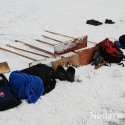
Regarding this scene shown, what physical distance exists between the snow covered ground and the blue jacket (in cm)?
14

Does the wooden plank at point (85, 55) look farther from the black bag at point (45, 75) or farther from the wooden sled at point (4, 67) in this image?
the wooden sled at point (4, 67)

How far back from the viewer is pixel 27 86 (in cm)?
539

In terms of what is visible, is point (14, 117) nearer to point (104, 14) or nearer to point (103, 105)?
point (103, 105)

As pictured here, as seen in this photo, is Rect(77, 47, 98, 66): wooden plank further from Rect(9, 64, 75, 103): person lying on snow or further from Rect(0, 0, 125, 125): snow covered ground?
Rect(9, 64, 75, 103): person lying on snow

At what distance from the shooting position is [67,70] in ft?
20.9

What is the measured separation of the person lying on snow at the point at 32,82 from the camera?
5.41 meters

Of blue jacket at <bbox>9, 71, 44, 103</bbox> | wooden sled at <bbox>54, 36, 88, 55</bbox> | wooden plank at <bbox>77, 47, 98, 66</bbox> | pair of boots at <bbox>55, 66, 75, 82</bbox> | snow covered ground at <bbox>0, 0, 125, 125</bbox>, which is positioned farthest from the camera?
wooden sled at <bbox>54, 36, 88, 55</bbox>

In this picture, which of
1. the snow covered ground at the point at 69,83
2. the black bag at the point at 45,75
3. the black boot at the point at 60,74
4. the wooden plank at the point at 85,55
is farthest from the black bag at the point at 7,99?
the wooden plank at the point at 85,55

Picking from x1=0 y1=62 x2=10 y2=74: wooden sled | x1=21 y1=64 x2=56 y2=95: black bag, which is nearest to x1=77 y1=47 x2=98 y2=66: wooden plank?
x1=21 y1=64 x2=56 y2=95: black bag

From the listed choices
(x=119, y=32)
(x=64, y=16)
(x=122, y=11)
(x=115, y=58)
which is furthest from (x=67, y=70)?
(x=122, y=11)

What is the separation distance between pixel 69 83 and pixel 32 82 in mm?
1050

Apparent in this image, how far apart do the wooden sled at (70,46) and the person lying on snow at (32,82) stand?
150cm

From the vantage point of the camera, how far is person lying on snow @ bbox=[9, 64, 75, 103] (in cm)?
541

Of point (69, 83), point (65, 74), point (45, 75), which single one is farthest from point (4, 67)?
point (69, 83)
